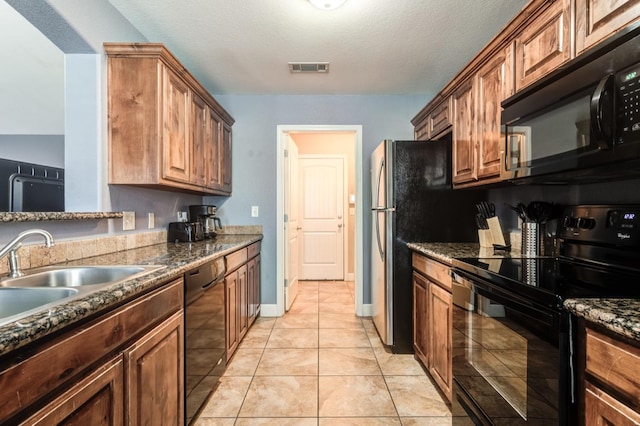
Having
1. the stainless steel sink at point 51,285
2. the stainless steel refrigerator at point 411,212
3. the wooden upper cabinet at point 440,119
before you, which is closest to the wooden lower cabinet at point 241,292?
the stainless steel sink at point 51,285

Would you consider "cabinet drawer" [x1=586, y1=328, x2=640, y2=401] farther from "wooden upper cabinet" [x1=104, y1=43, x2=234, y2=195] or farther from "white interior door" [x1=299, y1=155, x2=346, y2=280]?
"white interior door" [x1=299, y1=155, x2=346, y2=280]

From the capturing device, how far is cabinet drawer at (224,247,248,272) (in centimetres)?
212

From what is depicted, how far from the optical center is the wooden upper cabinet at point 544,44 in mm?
1257

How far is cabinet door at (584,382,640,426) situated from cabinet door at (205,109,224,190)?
2.56m

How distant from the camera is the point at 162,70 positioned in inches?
73.5

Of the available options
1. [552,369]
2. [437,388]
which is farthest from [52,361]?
[437,388]

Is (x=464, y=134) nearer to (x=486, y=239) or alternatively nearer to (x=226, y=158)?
(x=486, y=239)

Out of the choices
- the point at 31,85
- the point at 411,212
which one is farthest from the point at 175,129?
the point at 411,212

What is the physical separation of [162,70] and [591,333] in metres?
2.35

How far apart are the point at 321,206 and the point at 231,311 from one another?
286 centimetres

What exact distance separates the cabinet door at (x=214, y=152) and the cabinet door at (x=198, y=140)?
0.07m

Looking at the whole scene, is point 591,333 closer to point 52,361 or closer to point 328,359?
point 52,361

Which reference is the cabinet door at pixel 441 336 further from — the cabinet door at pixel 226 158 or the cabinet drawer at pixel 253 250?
the cabinet door at pixel 226 158

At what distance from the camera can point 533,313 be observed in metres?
0.96
